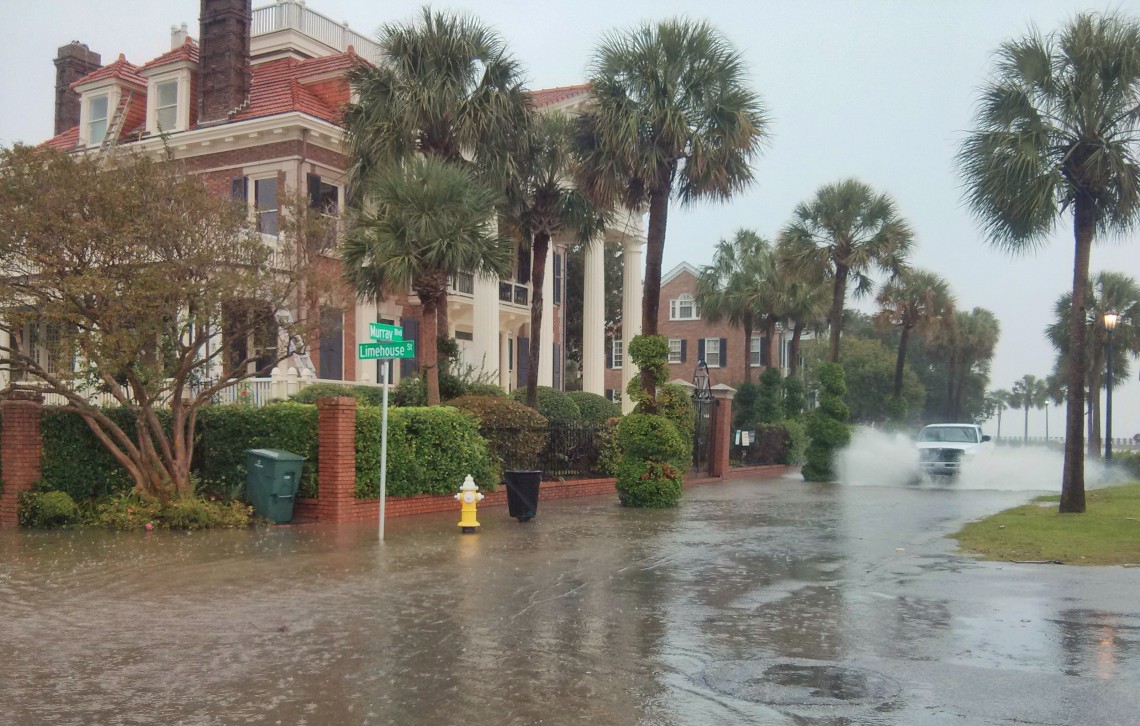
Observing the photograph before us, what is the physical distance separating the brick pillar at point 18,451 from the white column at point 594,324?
765 inches

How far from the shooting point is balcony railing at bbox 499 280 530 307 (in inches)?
1265

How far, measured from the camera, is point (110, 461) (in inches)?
648

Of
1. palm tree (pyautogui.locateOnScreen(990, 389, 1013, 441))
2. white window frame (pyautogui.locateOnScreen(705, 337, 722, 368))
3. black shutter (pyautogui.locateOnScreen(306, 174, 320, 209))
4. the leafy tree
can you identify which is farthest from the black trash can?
palm tree (pyautogui.locateOnScreen(990, 389, 1013, 441))

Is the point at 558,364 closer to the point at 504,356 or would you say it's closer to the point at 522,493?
the point at 504,356

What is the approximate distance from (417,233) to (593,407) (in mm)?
12017

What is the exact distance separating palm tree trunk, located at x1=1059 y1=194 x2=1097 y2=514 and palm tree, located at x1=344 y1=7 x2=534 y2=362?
11495 millimetres

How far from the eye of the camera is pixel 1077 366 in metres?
17.4

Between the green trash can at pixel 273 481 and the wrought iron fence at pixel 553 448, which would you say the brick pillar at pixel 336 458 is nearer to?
the green trash can at pixel 273 481

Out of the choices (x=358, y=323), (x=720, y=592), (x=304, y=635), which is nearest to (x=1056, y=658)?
(x=720, y=592)

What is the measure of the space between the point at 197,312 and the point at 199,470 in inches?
139

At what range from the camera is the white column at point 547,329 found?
33094 mm

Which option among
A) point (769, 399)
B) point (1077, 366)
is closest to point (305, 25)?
point (769, 399)

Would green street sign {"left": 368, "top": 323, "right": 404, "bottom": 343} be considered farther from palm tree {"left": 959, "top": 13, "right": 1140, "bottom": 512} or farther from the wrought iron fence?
palm tree {"left": 959, "top": 13, "right": 1140, "bottom": 512}

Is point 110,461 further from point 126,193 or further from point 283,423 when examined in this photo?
point 126,193
